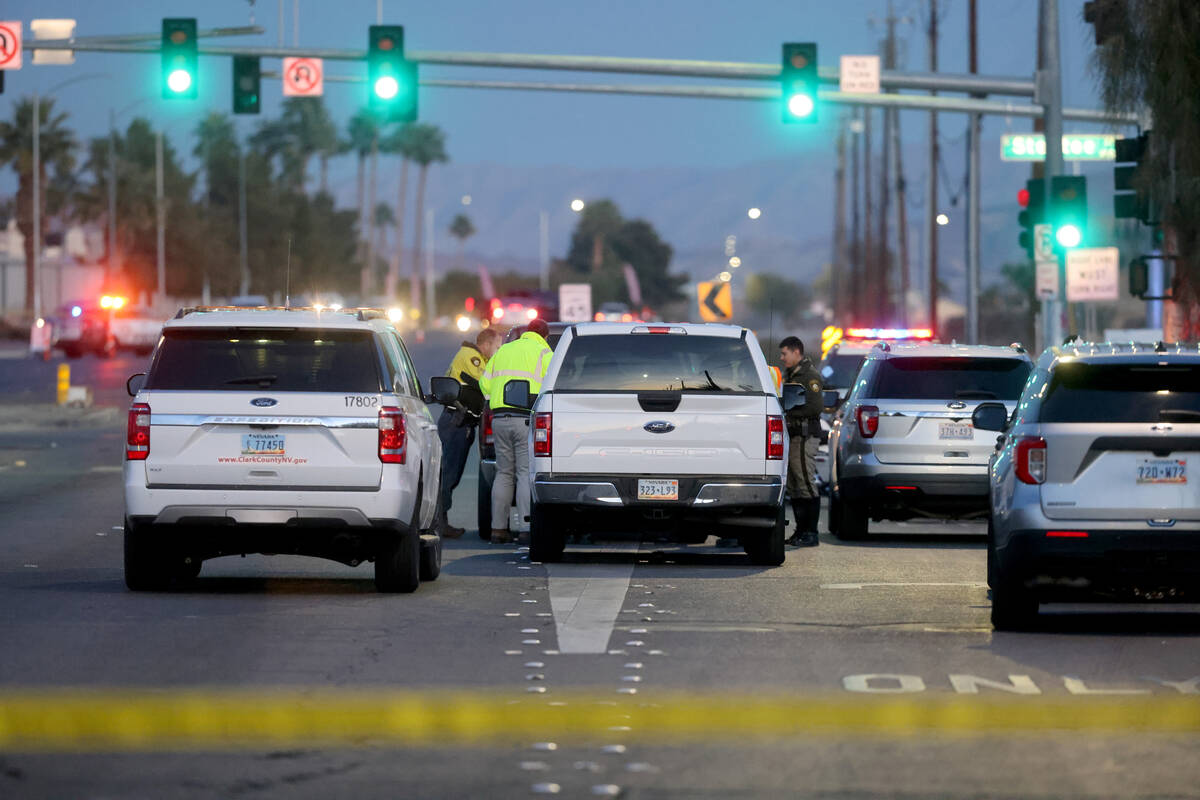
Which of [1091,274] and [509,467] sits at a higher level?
[1091,274]

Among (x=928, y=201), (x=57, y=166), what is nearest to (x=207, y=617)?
(x=928, y=201)

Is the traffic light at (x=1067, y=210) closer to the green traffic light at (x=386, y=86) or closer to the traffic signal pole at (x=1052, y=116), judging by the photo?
the traffic signal pole at (x=1052, y=116)

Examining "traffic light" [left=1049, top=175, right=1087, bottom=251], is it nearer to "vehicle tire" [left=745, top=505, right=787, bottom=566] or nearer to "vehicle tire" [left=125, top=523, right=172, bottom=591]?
"vehicle tire" [left=745, top=505, right=787, bottom=566]

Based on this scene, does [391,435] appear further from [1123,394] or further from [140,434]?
[1123,394]

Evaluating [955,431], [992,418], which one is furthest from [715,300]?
[992,418]

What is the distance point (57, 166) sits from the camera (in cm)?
12006

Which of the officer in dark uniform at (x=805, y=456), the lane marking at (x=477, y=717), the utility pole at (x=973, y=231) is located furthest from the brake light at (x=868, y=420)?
the utility pole at (x=973, y=231)

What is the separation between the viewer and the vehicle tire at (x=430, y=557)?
52.8 ft

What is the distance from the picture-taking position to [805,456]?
20312 mm

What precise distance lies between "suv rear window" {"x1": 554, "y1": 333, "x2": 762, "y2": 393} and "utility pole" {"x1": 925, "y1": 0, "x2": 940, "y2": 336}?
38707mm

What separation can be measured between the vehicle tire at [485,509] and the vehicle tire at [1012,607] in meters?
7.58

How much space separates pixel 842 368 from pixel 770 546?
415 inches

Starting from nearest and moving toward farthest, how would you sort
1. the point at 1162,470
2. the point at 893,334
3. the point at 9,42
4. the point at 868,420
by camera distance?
the point at 1162,470 < the point at 868,420 < the point at 893,334 < the point at 9,42

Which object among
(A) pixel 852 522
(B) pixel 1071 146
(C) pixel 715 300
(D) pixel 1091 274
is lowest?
(A) pixel 852 522
